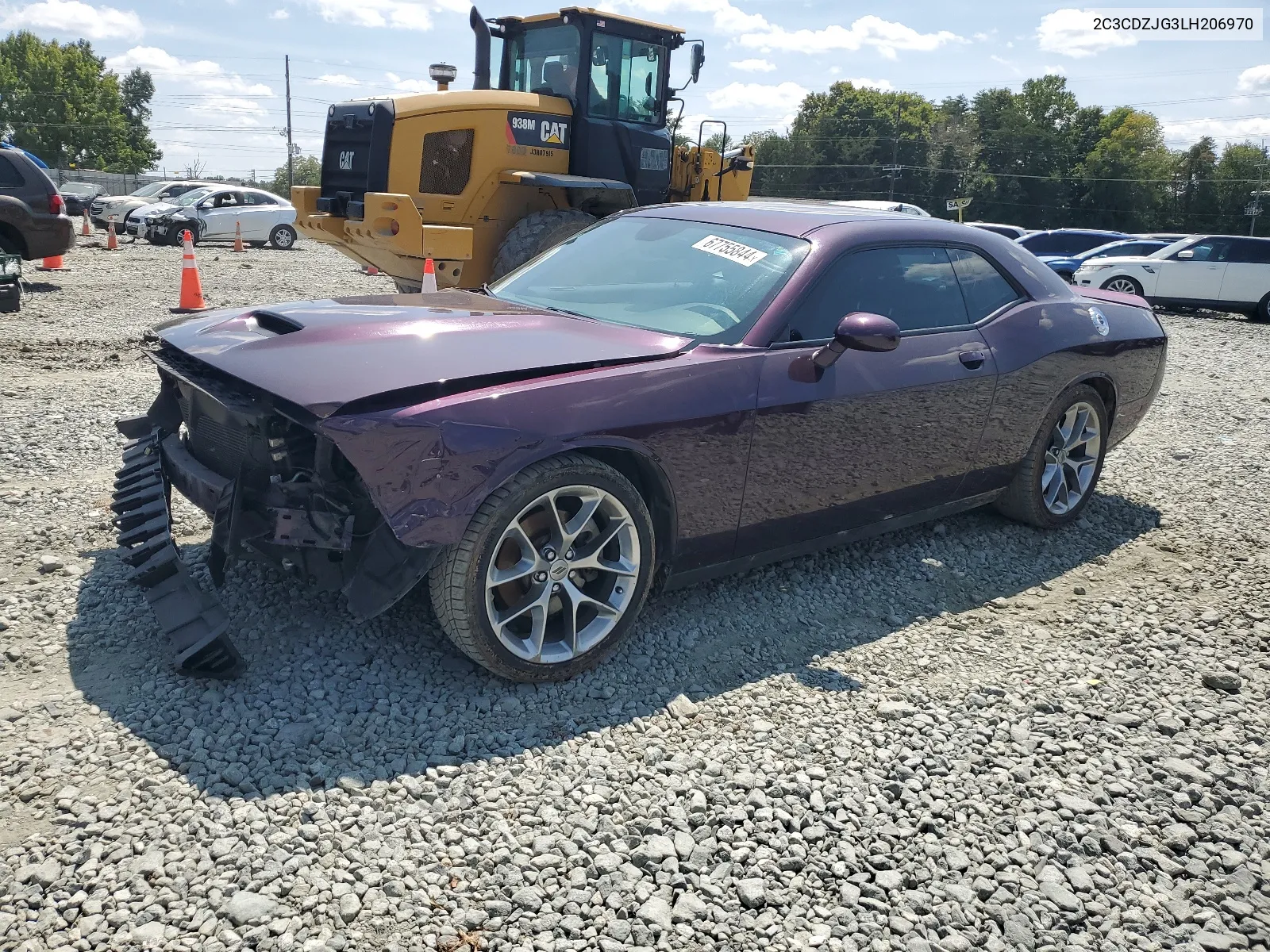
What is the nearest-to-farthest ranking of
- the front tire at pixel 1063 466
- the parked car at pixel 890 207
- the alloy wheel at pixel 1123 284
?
the front tire at pixel 1063 466, the parked car at pixel 890 207, the alloy wheel at pixel 1123 284

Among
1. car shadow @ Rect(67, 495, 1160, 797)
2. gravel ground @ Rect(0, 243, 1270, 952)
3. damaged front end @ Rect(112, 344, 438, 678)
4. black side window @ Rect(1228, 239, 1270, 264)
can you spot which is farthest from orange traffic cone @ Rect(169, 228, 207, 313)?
black side window @ Rect(1228, 239, 1270, 264)

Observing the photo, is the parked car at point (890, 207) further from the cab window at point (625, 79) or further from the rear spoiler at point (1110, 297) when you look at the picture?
the cab window at point (625, 79)

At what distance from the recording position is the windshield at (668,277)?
3727mm

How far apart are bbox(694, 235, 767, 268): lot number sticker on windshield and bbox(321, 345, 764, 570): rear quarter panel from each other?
1.80 ft

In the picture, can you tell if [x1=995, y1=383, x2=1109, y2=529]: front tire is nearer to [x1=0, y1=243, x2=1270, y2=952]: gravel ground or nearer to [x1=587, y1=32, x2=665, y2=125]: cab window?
[x1=0, y1=243, x2=1270, y2=952]: gravel ground

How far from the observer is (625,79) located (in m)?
9.97

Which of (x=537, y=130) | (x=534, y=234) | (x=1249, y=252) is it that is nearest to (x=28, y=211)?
(x=537, y=130)

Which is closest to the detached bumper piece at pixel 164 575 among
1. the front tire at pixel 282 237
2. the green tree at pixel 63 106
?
the front tire at pixel 282 237

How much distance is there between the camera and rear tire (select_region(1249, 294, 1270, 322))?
17016mm

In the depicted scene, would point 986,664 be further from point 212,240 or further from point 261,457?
point 212,240

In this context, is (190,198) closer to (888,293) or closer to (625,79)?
(625,79)

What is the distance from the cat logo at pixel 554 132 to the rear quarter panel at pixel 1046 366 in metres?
5.93

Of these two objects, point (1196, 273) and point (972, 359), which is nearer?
point (972, 359)

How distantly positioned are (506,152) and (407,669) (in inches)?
276
